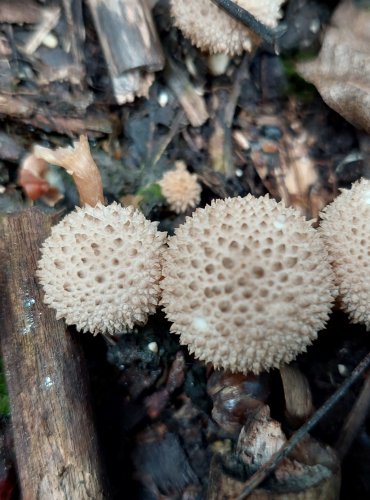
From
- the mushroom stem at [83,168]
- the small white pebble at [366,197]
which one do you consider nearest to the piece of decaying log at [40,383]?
the mushroom stem at [83,168]

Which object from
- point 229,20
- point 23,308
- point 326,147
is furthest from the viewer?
point 326,147

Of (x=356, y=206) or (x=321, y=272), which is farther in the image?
(x=356, y=206)

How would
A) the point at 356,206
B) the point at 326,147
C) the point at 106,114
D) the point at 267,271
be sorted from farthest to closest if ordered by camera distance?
1. the point at 106,114
2. the point at 326,147
3. the point at 356,206
4. the point at 267,271

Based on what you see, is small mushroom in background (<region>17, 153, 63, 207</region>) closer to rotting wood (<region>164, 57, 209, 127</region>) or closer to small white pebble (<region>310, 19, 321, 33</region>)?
rotting wood (<region>164, 57, 209, 127</region>)

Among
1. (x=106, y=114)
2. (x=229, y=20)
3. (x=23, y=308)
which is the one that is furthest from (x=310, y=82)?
(x=23, y=308)

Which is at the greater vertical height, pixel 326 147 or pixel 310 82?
pixel 310 82

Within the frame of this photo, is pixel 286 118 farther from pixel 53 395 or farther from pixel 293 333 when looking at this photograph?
pixel 53 395
